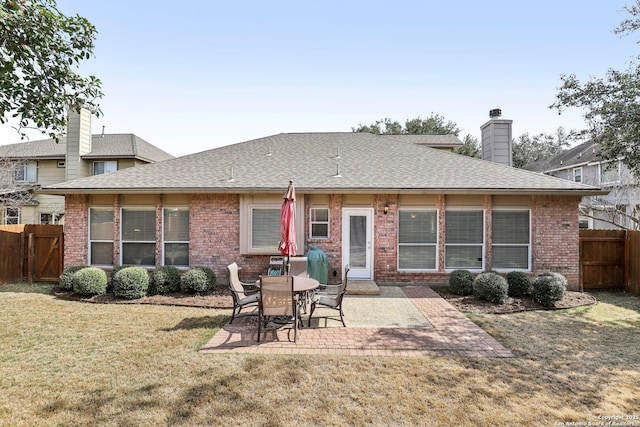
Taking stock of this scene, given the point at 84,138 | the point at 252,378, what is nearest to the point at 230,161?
the point at 252,378

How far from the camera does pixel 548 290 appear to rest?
27.4 feet

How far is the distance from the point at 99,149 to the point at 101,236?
38.9 feet

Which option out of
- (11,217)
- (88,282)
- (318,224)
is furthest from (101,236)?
(11,217)

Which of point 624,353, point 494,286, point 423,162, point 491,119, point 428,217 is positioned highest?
point 491,119

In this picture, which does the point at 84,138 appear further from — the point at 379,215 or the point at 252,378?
the point at 252,378

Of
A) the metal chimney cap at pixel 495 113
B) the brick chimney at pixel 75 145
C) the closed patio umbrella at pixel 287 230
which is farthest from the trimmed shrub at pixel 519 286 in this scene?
the brick chimney at pixel 75 145

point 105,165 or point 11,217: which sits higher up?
point 105,165

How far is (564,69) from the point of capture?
1079 centimetres

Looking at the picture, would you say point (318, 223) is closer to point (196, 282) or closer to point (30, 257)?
point (196, 282)

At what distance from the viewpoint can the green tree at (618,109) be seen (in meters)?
8.82

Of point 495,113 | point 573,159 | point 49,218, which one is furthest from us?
point 573,159

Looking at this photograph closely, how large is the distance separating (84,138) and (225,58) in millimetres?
12528

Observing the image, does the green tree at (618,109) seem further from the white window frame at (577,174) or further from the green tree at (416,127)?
the green tree at (416,127)

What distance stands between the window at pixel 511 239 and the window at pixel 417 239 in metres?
1.91
